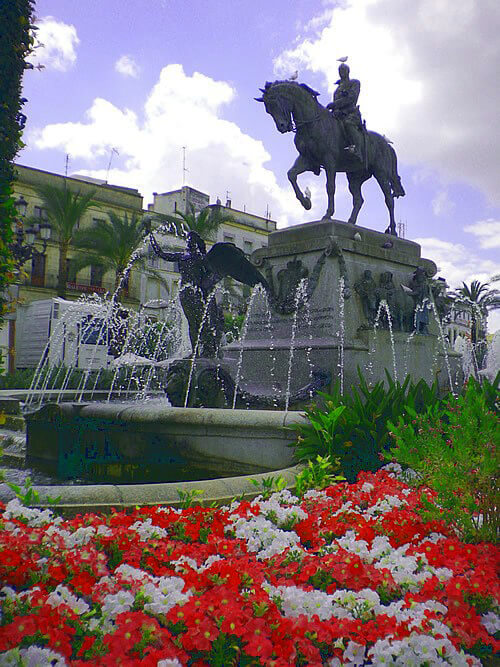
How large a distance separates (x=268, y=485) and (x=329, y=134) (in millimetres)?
7847

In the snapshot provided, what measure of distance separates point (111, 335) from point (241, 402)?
15120mm

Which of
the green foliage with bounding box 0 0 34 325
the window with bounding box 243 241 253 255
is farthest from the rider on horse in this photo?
the window with bounding box 243 241 253 255

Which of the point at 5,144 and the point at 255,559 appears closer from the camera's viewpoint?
the point at 5,144

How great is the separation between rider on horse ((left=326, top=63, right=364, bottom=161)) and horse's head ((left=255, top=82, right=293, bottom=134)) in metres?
1.16

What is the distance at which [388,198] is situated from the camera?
12.1 meters

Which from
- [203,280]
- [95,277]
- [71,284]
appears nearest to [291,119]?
[203,280]

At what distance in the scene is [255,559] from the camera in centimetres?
298

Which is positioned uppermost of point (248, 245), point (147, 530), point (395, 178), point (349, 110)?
point (248, 245)

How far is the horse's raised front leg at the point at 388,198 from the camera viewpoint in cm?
1191

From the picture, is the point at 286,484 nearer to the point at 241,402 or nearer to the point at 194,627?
the point at 194,627

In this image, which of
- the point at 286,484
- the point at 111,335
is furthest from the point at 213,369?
the point at 111,335

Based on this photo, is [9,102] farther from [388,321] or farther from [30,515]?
[388,321]

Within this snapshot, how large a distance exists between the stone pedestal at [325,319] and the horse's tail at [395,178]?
1.97 meters

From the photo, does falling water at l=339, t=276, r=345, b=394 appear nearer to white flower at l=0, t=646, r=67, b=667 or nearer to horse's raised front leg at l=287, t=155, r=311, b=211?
horse's raised front leg at l=287, t=155, r=311, b=211
